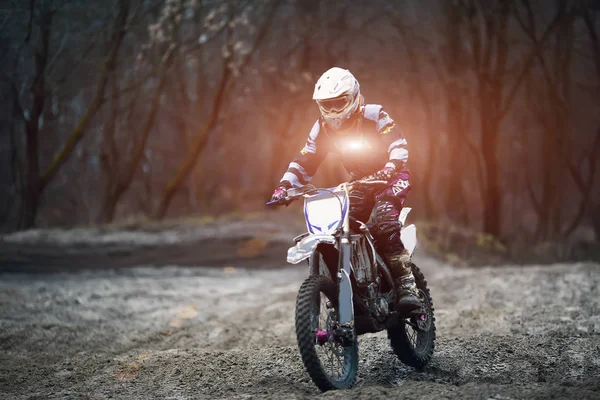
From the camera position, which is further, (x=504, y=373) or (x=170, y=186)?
(x=170, y=186)

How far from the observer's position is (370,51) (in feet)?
106

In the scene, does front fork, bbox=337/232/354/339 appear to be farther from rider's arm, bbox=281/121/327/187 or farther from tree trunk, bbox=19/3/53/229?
tree trunk, bbox=19/3/53/229

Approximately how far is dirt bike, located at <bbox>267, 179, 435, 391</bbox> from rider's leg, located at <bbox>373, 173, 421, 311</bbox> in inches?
2.8

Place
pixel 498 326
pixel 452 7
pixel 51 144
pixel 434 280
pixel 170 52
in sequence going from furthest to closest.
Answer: pixel 51 144 < pixel 452 7 < pixel 170 52 < pixel 434 280 < pixel 498 326

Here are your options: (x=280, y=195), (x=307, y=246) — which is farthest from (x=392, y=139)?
(x=307, y=246)

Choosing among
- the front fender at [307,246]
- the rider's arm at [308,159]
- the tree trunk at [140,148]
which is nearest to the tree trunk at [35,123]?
the tree trunk at [140,148]

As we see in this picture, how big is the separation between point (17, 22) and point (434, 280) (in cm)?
934

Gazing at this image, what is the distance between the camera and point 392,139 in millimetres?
6117


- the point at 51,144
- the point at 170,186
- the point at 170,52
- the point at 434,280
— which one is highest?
the point at 170,52

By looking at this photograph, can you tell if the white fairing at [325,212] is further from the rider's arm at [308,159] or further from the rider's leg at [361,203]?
the rider's arm at [308,159]

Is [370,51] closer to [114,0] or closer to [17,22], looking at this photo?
[114,0]

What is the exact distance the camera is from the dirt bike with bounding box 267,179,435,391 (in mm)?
5289

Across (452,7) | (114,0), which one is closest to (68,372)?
(114,0)

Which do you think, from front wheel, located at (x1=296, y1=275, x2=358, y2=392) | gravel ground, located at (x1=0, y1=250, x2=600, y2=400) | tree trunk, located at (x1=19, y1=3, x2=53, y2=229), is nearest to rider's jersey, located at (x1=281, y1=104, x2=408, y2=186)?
front wheel, located at (x1=296, y1=275, x2=358, y2=392)
